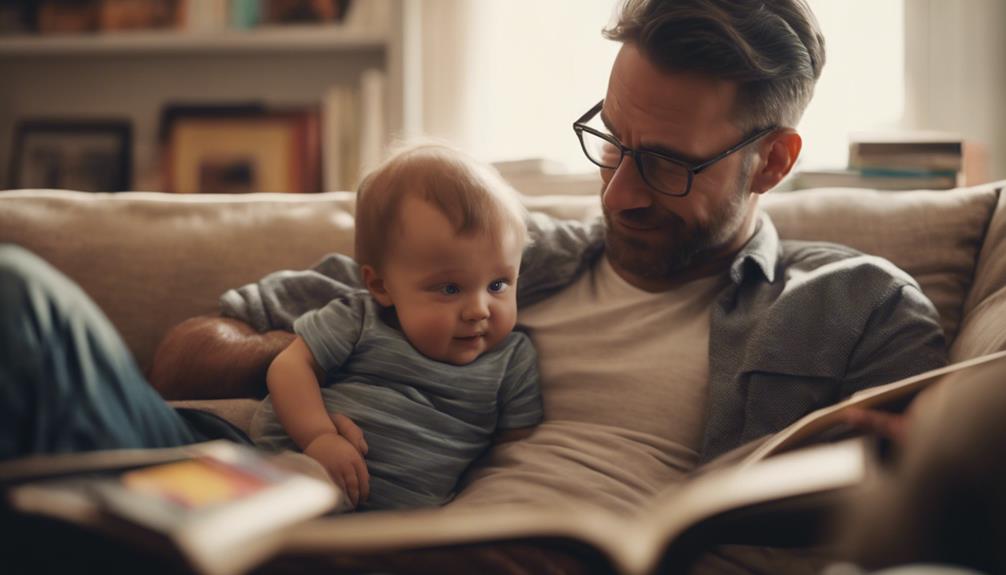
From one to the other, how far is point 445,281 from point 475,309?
0.18ft

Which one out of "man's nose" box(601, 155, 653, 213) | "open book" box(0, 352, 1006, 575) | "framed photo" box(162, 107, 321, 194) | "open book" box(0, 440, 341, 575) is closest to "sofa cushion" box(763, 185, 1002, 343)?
"man's nose" box(601, 155, 653, 213)

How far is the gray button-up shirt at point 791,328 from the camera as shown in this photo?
1216 millimetres

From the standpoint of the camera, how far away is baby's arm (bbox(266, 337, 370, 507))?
114cm

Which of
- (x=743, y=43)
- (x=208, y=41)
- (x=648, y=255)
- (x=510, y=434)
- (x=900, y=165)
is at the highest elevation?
(x=208, y=41)

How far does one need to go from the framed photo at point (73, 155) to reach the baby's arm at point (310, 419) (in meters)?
1.79

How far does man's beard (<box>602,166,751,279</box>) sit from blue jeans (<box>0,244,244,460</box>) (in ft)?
2.45

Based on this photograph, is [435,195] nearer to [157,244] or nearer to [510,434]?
[510,434]

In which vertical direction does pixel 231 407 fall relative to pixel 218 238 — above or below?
below

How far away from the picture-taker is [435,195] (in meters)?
1.21

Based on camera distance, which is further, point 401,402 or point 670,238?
point 670,238

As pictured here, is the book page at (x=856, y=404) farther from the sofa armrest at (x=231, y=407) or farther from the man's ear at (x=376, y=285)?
the sofa armrest at (x=231, y=407)

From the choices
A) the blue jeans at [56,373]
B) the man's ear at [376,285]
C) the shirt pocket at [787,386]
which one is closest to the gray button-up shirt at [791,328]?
the shirt pocket at [787,386]

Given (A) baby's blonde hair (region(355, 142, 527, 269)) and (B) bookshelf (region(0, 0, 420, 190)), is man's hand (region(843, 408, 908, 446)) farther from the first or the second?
(B) bookshelf (region(0, 0, 420, 190))

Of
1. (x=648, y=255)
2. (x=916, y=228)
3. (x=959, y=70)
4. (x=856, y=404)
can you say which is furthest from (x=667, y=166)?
(x=959, y=70)
